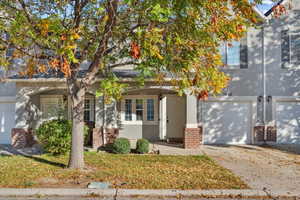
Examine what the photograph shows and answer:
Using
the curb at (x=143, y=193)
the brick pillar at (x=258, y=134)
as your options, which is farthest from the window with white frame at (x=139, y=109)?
the curb at (x=143, y=193)

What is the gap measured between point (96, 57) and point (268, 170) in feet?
21.1

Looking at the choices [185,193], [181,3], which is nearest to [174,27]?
[181,3]

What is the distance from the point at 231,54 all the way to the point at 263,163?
20.3ft

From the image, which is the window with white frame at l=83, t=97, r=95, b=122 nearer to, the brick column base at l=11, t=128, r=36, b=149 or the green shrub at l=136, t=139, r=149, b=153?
the brick column base at l=11, t=128, r=36, b=149

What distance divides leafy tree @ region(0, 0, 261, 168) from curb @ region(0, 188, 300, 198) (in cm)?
193

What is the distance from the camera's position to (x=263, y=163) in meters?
8.89

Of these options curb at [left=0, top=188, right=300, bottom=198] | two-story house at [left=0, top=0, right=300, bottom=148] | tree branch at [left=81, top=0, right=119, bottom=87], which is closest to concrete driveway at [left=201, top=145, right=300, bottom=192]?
curb at [left=0, top=188, right=300, bottom=198]

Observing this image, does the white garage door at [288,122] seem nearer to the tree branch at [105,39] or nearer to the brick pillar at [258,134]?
the brick pillar at [258,134]

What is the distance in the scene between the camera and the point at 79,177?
22.5ft

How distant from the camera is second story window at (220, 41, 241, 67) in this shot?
12.9 meters

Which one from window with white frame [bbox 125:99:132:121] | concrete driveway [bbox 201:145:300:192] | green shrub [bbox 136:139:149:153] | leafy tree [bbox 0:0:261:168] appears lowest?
concrete driveway [bbox 201:145:300:192]

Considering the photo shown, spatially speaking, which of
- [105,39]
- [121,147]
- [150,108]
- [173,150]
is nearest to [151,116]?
[150,108]

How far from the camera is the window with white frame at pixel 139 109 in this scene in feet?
43.4

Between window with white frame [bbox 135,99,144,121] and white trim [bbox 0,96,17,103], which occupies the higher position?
white trim [bbox 0,96,17,103]
